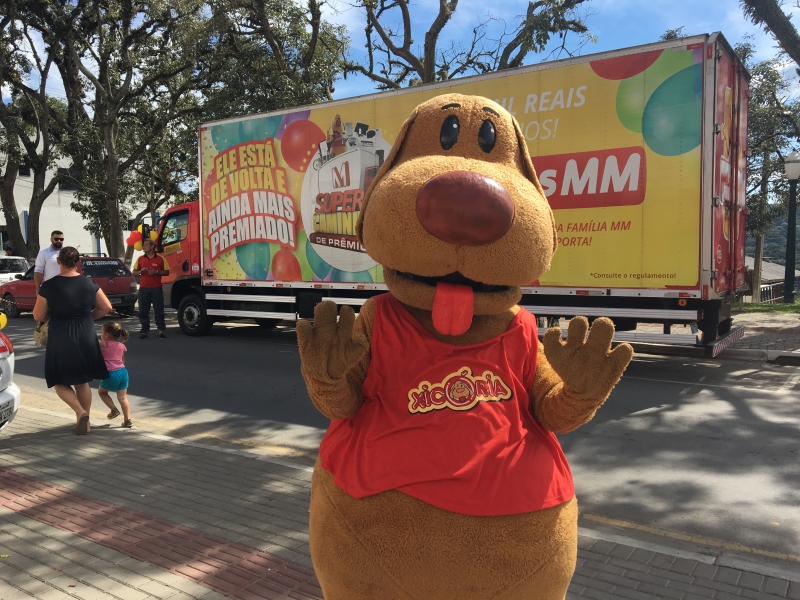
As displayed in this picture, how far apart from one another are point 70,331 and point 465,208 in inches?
206

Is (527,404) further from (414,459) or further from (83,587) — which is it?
(83,587)

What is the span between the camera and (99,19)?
1853 centimetres

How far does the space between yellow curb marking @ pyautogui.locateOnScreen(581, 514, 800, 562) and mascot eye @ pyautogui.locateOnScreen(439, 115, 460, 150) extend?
303 centimetres

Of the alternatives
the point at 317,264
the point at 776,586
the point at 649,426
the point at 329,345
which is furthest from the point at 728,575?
the point at 317,264

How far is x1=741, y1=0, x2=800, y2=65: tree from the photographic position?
471 inches

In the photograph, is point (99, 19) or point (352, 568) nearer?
point (352, 568)

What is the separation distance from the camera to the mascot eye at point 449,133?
6.93 feet

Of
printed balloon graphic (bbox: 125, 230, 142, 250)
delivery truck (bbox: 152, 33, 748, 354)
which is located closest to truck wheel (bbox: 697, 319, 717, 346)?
delivery truck (bbox: 152, 33, 748, 354)

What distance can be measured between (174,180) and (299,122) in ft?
50.3

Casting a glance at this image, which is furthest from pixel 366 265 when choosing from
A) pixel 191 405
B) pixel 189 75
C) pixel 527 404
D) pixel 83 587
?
pixel 189 75

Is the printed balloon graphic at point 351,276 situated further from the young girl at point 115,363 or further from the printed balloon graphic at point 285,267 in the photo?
the young girl at point 115,363

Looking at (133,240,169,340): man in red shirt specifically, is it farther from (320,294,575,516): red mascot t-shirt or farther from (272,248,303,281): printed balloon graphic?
(320,294,575,516): red mascot t-shirt

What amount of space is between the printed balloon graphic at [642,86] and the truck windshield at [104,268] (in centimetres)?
1361

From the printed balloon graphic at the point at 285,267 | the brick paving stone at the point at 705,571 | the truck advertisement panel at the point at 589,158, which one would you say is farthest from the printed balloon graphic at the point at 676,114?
the printed balloon graphic at the point at 285,267
